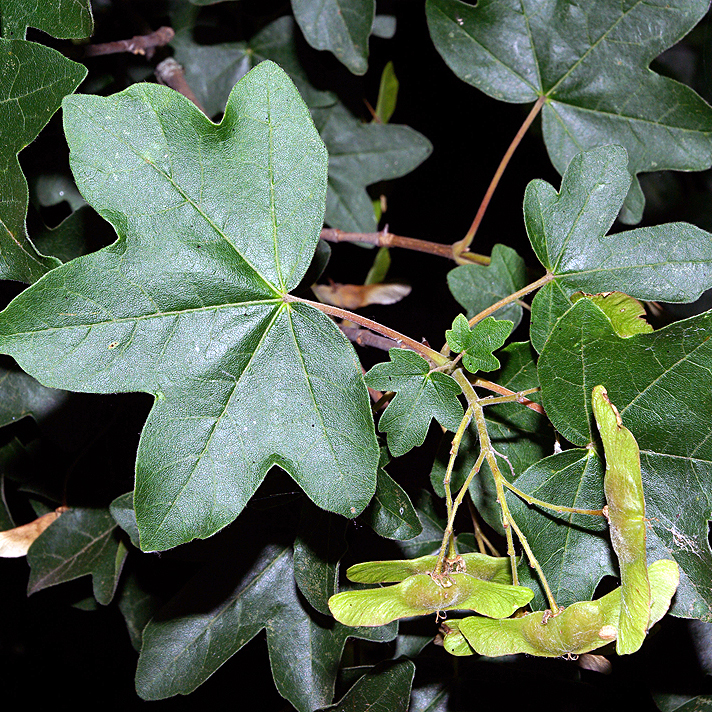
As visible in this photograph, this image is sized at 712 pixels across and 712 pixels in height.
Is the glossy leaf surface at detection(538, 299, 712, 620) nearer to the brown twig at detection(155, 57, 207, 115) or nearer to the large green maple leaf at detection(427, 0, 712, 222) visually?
the large green maple leaf at detection(427, 0, 712, 222)

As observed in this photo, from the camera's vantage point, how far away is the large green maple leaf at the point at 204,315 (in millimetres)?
737

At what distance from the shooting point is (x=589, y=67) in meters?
1.09

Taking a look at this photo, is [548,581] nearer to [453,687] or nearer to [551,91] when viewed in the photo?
[453,687]

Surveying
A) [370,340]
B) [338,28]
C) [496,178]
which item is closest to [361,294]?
Result: [370,340]

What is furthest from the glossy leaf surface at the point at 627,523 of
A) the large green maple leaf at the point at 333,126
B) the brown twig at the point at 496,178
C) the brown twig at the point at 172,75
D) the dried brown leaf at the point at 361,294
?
the brown twig at the point at 172,75

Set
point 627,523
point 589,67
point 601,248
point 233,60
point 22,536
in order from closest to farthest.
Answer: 1. point 627,523
2. point 601,248
3. point 589,67
4. point 22,536
5. point 233,60

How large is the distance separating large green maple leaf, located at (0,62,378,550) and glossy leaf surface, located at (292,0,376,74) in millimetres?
390

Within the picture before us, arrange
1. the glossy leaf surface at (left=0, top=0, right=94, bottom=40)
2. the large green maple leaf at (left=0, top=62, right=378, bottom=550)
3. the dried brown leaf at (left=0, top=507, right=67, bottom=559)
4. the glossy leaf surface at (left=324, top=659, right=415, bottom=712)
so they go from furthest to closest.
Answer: the dried brown leaf at (left=0, top=507, right=67, bottom=559)
the glossy leaf surface at (left=324, top=659, right=415, bottom=712)
the glossy leaf surface at (left=0, top=0, right=94, bottom=40)
the large green maple leaf at (left=0, top=62, right=378, bottom=550)

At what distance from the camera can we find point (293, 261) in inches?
31.7

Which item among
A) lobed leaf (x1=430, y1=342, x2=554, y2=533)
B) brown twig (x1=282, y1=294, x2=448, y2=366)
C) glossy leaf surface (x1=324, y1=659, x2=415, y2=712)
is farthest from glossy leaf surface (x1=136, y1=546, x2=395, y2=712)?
brown twig (x1=282, y1=294, x2=448, y2=366)

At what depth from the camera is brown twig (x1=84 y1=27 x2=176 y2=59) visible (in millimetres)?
1083

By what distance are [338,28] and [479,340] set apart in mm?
669

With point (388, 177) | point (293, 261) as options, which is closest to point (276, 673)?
point (293, 261)

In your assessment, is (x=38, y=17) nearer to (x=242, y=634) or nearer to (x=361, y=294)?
(x=361, y=294)
